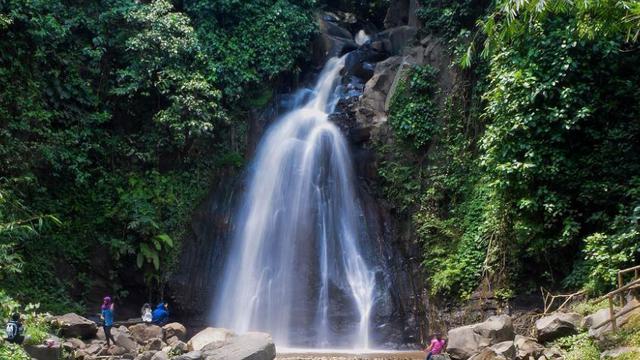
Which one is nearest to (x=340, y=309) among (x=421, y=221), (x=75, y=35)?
Answer: (x=421, y=221)

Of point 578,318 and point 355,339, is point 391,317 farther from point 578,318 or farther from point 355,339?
point 578,318

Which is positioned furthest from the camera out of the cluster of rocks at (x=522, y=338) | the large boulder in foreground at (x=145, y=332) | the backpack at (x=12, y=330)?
the large boulder in foreground at (x=145, y=332)

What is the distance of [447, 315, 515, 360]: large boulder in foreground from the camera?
10914 mm

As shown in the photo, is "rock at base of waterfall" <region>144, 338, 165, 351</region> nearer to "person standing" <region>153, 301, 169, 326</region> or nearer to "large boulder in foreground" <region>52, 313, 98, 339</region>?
"large boulder in foreground" <region>52, 313, 98, 339</region>

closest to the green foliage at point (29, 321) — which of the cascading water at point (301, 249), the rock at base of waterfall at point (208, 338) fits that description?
the rock at base of waterfall at point (208, 338)

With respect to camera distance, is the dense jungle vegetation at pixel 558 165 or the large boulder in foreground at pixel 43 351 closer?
the large boulder in foreground at pixel 43 351

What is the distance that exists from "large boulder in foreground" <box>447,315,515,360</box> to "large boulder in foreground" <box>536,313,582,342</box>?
0.74 meters

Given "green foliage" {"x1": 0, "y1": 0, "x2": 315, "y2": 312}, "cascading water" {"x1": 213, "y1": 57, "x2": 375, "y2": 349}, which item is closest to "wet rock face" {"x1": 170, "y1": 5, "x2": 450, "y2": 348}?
"cascading water" {"x1": 213, "y1": 57, "x2": 375, "y2": 349}

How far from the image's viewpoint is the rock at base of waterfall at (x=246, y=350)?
11.3m

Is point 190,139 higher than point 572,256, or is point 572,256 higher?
point 190,139

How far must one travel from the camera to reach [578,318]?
10.2 metres

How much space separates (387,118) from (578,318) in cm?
944

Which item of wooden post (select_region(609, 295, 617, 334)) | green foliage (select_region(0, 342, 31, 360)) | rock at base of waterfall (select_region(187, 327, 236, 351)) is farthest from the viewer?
rock at base of waterfall (select_region(187, 327, 236, 351))

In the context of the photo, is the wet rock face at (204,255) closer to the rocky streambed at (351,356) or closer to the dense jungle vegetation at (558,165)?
the rocky streambed at (351,356)
